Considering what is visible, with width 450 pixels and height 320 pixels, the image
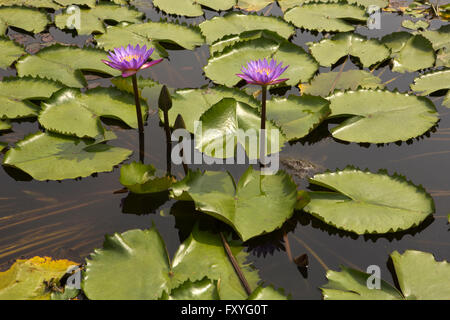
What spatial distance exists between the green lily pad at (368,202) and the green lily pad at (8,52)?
2.35 m

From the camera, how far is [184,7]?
410 centimetres

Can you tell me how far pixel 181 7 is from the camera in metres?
4.11

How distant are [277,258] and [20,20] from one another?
3.17 meters

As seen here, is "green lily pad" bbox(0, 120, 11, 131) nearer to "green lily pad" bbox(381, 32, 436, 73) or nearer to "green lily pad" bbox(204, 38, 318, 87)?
"green lily pad" bbox(204, 38, 318, 87)

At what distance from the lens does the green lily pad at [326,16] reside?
3867mm

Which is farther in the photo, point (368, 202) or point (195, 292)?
point (368, 202)

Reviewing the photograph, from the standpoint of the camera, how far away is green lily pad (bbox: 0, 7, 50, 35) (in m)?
3.75

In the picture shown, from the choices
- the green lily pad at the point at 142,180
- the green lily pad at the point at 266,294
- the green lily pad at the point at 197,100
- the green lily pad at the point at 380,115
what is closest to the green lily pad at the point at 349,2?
the green lily pad at the point at 380,115

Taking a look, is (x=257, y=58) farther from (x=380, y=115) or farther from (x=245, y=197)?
(x=245, y=197)

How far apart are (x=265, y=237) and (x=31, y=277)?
989 millimetres

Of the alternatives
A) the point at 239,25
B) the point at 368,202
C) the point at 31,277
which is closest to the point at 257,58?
the point at 239,25

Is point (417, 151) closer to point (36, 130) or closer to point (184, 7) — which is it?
point (36, 130)

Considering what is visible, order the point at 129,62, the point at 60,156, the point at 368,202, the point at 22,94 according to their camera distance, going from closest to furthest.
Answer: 1. the point at 368,202
2. the point at 129,62
3. the point at 60,156
4. the point at 22,94

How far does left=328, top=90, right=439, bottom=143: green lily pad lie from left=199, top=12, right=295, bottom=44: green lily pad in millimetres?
1048
